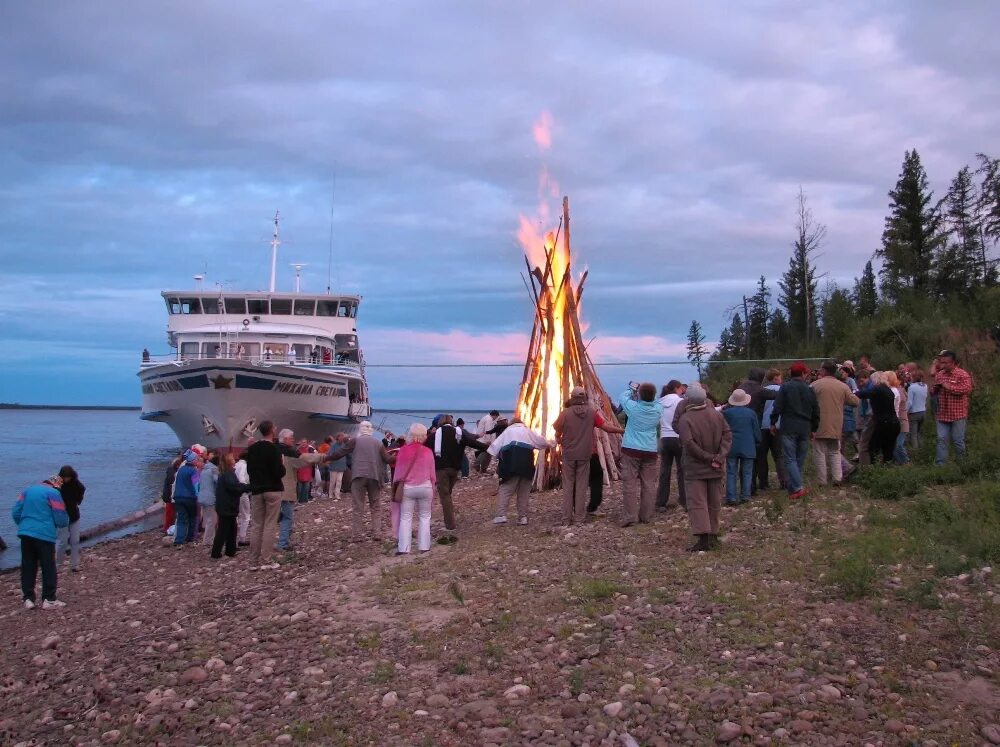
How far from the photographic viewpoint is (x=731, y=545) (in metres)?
9.66

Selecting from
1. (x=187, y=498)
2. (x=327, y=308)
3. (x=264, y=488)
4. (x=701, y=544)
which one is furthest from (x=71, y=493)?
(x=327, y=308)

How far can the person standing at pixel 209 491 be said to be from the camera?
47.1 ft

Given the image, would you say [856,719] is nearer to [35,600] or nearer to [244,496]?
[35,600]

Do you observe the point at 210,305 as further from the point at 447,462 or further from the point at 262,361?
the point at 447,462

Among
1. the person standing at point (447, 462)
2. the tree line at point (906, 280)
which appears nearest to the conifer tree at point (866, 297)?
the tree line at point (906, 280)

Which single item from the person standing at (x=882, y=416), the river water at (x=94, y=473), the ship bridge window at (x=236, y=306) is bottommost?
the river water at (x=94, y=473)

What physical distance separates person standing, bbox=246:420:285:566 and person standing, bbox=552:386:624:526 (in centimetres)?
371

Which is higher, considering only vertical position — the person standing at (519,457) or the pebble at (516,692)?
the person standing at (519,457)

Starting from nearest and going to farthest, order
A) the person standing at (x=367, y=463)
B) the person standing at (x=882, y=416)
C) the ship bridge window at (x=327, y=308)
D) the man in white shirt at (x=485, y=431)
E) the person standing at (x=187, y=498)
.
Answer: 1. the person standing at (x=882, y=416)
2. the person standing at (x=367, y=463)
3. the person standing at (x=187, y=498)
4. the man in white shirt at (x=485, y=431)
5. the ship bridge window at (x=327, y=308)

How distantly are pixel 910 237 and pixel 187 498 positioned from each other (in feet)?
107

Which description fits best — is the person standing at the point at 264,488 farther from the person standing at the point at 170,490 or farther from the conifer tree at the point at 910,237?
the conifer tree at the point at 910,237

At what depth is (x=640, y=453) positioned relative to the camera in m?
11.3

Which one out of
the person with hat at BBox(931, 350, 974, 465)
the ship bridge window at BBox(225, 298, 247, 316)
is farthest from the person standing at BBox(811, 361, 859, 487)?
the ship bridge window at BBox(225, 298, 247, 316)

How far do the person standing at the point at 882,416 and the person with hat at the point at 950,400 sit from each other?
562 millimetres
